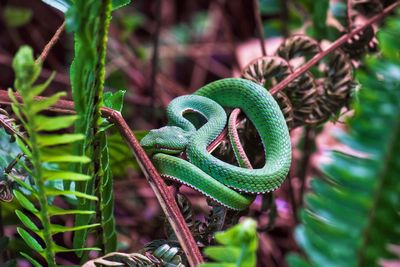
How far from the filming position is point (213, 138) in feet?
8.03

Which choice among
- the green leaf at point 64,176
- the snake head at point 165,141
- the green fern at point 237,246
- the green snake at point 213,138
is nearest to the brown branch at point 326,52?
the green snake at point 213,138

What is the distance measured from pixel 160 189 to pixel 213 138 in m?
0.56

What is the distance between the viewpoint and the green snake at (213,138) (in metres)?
2.20

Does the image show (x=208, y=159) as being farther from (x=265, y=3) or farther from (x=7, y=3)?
(x=7, y=3)

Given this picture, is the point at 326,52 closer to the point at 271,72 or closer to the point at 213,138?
the point at 271,72

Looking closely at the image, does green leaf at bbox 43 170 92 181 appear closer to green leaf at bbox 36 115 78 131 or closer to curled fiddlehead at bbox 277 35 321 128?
green leaf at bbox 36 115 78 131

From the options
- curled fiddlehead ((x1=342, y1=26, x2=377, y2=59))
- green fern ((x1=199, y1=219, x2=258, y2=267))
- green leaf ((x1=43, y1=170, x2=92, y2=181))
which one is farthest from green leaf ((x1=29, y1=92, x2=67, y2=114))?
curled fiddlehead ((x1=342, y1=26, x2=377, y2=59))

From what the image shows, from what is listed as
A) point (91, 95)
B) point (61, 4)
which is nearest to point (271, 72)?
point (61, 4)

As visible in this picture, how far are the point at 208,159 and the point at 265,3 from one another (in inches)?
76.4

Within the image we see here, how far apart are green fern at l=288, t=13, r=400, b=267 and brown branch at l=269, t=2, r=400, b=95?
1.38 metres

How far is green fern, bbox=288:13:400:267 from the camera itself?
3.78ft

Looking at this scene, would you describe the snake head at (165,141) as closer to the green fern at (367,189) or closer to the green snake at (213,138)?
the green snake at (213,138)

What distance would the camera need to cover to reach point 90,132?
1819 millimetres

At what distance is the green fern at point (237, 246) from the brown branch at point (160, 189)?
1.80ft
